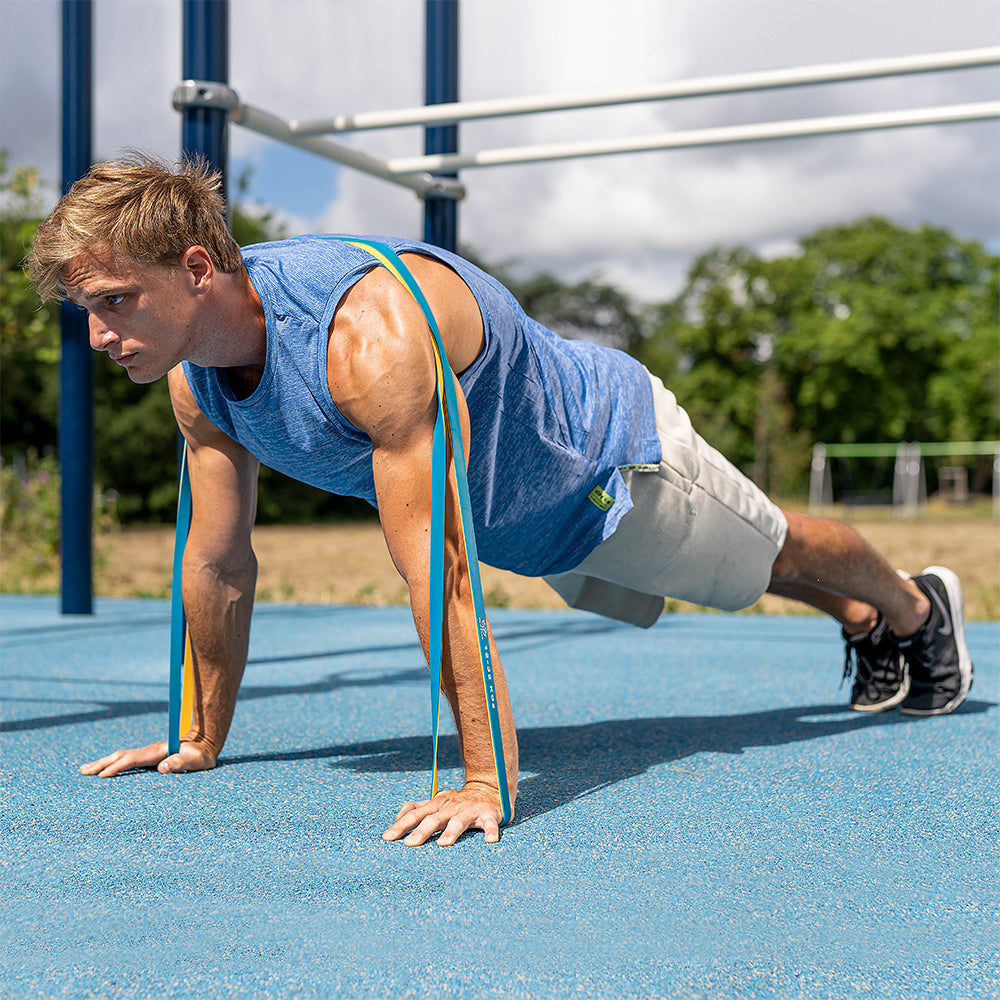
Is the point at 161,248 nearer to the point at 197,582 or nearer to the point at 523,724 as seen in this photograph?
the point at 197,582

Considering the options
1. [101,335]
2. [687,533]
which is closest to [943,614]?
[687,533]

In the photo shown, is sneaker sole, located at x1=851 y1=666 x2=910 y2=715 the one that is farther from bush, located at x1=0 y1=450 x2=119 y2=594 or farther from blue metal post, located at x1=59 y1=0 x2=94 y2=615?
bush, located at x1=0 y1=450 x2=119 y2=594

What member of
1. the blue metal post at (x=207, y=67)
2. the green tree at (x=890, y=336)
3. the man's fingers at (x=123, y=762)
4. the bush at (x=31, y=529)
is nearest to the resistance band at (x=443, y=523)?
the man's fingers at (x=123, y=762)

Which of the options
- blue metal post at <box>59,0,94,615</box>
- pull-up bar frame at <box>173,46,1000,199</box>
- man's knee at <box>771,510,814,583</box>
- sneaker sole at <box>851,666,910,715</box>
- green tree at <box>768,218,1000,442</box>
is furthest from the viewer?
green tree at <box>768,218,1000,442</box>

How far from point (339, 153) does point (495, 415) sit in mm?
2342

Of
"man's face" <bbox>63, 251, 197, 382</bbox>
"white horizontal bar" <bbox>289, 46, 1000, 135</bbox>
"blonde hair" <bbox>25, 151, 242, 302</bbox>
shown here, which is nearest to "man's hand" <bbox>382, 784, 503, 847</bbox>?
"man's face" <bbox>63, 251, 197, 382</bbox>

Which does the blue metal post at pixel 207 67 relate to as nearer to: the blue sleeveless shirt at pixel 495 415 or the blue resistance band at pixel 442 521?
the blue sleeveless shirt at pixel 495 415

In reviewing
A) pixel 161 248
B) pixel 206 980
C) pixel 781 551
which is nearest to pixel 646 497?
pixel 781 551

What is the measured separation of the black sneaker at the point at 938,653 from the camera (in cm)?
290

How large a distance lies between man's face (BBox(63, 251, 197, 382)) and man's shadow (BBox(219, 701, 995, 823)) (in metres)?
1.00

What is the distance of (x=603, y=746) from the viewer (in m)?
2.69

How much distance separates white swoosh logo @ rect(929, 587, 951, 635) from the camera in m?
2.90

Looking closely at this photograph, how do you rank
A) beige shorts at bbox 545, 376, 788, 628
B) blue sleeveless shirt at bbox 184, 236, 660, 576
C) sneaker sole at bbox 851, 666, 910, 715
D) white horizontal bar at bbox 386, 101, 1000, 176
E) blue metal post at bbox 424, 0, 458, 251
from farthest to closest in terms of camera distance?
blue metal post at bbox 424, 0, 458, 251, white horizontal bar at bbox 386, 101, 1000, 176, sneaker sole at bbox 851, 666, 910, 715, beige shorts at bbox 545, 376, 788, 628, blue sleeveless shirt at bbox 184, 236, 660, 576

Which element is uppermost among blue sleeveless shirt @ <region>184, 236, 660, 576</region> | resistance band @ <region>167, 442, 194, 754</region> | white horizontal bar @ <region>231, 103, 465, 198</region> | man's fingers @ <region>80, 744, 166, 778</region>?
white horizontal bar @ <region>231, 103, 465, 198</region>
